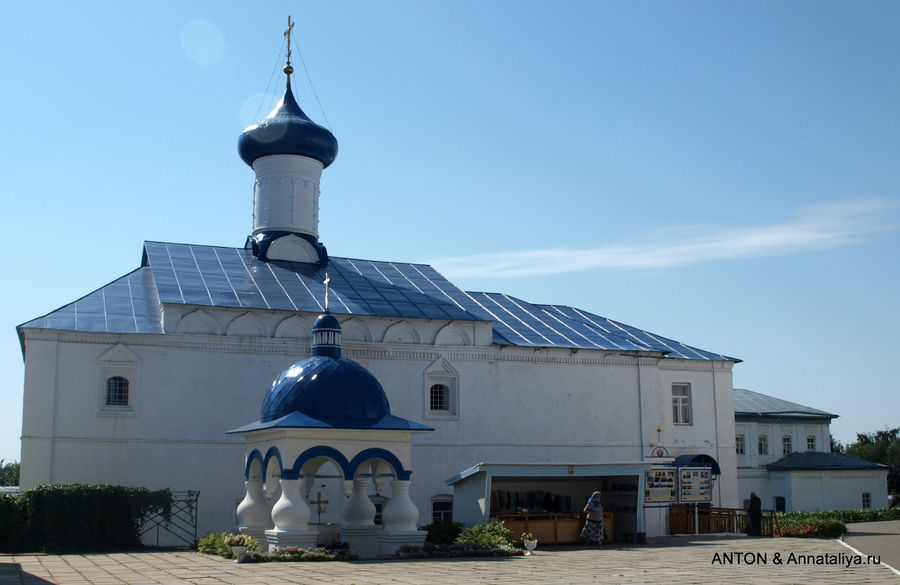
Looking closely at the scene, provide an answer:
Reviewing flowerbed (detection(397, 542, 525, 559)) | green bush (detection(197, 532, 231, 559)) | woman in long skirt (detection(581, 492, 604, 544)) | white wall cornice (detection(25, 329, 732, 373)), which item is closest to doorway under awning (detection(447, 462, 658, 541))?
woman in long skirt (detection(581, 492, 604, 544))

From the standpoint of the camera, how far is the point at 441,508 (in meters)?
20.8

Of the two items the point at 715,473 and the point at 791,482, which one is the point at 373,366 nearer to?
the point at 715,473

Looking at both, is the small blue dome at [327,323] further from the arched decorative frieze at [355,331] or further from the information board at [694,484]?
the information board at [694,484]

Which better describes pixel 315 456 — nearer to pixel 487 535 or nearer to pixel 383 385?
pixel 487 535

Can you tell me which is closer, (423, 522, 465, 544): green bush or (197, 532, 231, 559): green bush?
(197, 532, 231, 559): green bush

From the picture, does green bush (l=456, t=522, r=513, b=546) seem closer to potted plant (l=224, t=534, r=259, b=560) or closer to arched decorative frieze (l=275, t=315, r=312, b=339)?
potted plant (l=224, t=534, r=259, b=560)

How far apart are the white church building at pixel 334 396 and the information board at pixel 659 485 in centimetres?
27

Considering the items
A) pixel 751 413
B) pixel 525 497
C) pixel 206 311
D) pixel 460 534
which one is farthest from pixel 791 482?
pixel 206 311

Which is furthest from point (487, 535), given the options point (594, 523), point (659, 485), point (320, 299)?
point (320, 299)

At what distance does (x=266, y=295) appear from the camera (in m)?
20.7

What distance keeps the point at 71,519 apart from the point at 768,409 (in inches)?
915

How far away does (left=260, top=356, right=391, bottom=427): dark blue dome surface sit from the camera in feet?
48.6

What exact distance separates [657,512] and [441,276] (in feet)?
30.0

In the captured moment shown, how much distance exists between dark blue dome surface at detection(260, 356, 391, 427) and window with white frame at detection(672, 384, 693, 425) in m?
11.1
